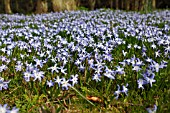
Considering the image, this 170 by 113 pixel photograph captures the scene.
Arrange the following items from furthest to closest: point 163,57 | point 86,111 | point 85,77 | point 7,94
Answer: point 163,57 → point 85,77 → point 7,94 → point 86,111

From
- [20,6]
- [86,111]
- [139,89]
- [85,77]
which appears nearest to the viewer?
[86,111]

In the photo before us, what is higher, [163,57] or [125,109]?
[163,57]

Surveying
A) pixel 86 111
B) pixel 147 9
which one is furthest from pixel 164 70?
pixel 147 9

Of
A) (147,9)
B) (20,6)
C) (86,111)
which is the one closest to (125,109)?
(86,111)

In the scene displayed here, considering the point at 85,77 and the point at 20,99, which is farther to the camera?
the point at 85,77

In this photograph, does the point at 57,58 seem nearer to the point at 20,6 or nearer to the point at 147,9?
the point at 147,9

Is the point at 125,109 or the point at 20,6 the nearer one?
the point at 125,109

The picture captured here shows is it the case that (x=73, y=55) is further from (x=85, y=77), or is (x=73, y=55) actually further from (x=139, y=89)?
(x=139, y=89)

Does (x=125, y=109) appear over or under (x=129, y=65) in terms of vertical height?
under

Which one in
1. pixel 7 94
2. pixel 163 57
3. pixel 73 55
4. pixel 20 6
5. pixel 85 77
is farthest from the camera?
pixel 20 6
